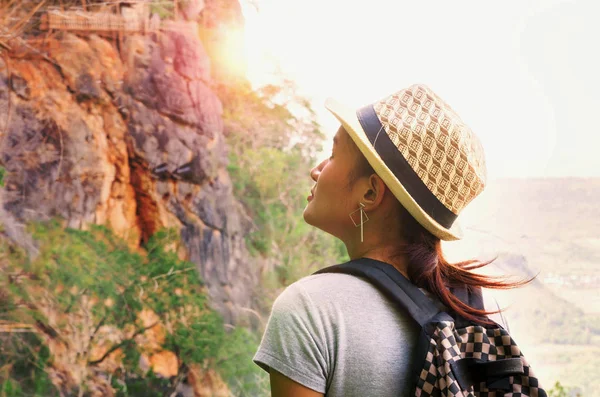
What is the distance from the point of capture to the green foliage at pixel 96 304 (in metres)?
2.13

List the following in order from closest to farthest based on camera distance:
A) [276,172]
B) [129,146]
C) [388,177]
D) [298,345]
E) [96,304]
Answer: [298,345]
[388,177]
[96,304]
[129,146]
[276,172]

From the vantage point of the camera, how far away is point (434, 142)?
2.89 ft

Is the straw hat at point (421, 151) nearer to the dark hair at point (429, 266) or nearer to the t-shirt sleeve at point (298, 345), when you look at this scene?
the dark hair at point (429, 266)

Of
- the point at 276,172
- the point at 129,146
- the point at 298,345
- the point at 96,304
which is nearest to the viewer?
the point at 298,345

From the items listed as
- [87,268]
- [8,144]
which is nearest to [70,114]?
[8,144]

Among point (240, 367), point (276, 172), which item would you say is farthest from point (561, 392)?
point (276, 172)

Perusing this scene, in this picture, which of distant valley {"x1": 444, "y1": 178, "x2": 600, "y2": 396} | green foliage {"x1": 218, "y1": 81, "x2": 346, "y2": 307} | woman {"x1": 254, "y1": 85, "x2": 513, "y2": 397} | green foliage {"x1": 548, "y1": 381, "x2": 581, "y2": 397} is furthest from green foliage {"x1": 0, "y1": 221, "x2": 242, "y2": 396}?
woman {"x1": 254, "y1": 85, "x2": 513, "y2": 397}

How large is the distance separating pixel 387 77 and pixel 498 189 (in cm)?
62

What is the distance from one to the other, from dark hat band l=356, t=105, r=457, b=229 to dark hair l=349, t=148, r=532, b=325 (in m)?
0.04

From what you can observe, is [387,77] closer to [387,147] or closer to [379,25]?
[379,25]

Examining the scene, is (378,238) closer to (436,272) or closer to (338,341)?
(436,272)

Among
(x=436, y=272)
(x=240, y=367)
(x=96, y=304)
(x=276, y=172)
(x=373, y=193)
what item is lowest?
(x=240, y=367)

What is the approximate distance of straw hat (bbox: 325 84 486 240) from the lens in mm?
878

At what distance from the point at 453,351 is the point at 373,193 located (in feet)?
0.84
